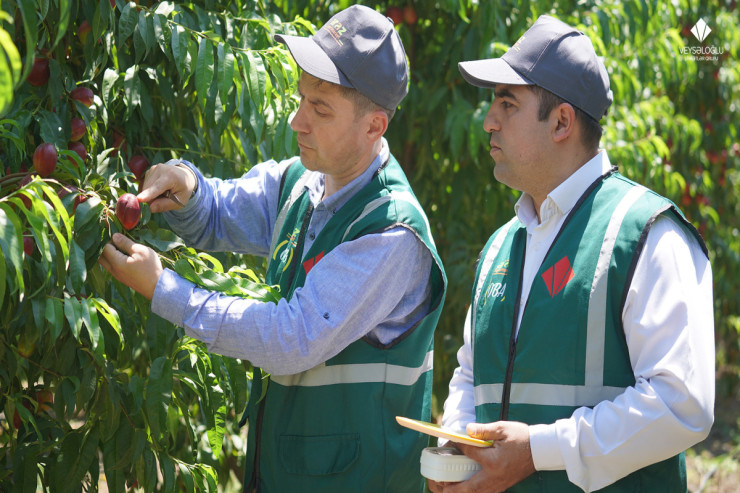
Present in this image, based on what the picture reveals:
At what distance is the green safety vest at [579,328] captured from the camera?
5.82 ft

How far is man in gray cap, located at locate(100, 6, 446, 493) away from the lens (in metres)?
1.90

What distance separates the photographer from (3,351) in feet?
6.91

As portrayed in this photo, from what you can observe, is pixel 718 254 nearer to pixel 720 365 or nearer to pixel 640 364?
pixel 720 365

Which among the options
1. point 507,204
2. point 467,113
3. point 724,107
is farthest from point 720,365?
point 467,113

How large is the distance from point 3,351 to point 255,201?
0.73 metres

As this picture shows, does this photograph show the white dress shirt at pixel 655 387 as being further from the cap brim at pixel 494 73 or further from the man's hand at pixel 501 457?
the cap brim at pixel 494 73

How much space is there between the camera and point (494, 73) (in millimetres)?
1970

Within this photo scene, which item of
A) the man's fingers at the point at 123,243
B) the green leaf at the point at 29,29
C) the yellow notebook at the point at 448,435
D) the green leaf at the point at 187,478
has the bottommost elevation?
the green leaf at the point at 187,478

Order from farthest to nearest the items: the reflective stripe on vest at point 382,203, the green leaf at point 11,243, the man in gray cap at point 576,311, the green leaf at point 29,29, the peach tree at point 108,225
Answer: the reflective stripe on vest at point 382,203 → the peach tree at point 108,225 → the man in gray cap at point 576,311 → the green leaf at point 11,243 → the green leaf at point 29,29

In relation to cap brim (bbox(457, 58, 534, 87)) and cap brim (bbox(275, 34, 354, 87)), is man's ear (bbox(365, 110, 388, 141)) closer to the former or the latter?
cap brim (bbox(275, 34, 354, 87))

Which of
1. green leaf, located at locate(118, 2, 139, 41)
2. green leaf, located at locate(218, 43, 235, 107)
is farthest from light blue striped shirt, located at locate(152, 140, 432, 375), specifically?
green leaf, located at locate(118, 2, 139, 41)

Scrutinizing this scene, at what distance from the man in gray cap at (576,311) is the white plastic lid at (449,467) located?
2 centimetres

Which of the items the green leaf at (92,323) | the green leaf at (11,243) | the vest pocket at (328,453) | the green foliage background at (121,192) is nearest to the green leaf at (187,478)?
the green foliage background at (121,192)

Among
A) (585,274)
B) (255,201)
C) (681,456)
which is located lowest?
(681,456)
